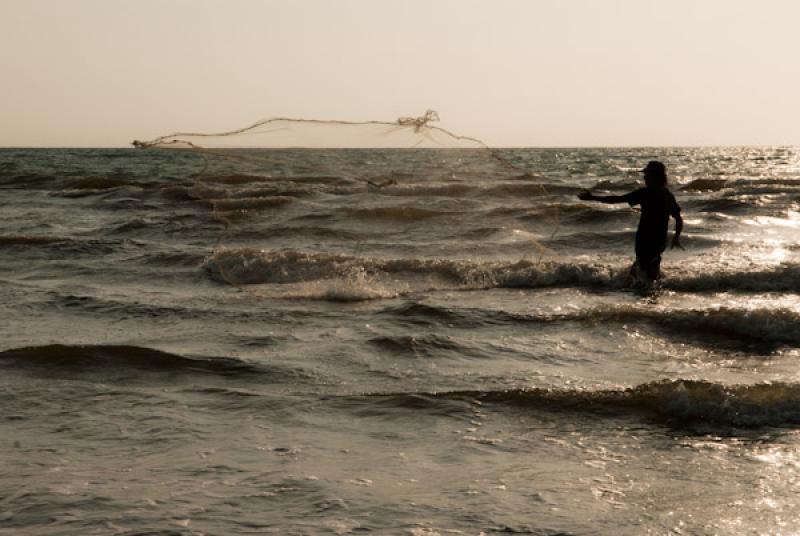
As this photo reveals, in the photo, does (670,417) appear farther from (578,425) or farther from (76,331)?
(76,331)

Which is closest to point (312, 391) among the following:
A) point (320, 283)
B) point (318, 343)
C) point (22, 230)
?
point (318, 343)

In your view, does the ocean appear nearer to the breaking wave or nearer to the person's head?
the breaking wave

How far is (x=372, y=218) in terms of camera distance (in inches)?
808

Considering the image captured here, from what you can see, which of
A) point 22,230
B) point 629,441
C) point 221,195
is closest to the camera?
point 629,441

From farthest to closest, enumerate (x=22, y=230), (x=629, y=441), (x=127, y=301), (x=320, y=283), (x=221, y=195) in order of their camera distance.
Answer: (x=221, y=195)
(x=22, y=230)
(x=320, y=283)
(x=127, y=301)
(x=629, y=441)

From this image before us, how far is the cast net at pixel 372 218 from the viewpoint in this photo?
11297 millimetres

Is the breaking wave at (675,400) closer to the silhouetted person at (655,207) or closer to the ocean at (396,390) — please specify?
the ocean at (396,390)

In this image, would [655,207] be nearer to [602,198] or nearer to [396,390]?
[602,198]

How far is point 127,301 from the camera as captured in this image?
11172 millimetres

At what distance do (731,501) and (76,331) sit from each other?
21.7ft

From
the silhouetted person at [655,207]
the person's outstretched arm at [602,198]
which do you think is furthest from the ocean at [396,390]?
the person's outstretched arm at [602,198]

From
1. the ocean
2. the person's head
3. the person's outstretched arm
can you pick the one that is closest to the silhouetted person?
the person's head

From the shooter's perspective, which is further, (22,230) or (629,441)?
(22,230)

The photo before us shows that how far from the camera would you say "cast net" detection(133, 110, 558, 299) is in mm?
11297
